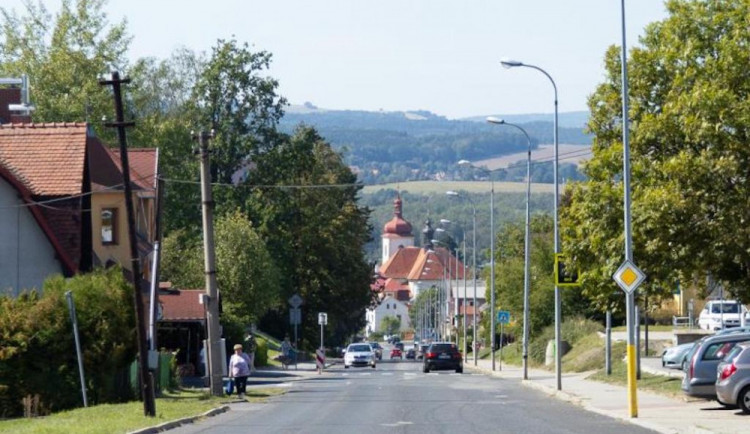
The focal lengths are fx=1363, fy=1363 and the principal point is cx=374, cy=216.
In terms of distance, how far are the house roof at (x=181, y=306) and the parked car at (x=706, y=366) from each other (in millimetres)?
26619

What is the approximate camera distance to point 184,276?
66.6 metres

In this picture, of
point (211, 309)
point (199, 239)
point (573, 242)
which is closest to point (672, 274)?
point (573, 242)

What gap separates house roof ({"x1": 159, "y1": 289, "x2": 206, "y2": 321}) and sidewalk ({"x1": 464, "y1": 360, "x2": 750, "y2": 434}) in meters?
14.6

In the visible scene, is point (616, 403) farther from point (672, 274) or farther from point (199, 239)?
point (199, 239)

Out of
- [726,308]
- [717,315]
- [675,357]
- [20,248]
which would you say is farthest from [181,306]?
[726,308]

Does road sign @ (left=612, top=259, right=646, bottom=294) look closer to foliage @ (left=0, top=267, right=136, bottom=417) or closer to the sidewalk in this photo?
the sidewalk

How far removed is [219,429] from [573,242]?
1516 cm

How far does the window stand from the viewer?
4909 cm

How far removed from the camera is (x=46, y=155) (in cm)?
4447

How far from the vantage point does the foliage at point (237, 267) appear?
6675 cm

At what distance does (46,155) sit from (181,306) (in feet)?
42.2

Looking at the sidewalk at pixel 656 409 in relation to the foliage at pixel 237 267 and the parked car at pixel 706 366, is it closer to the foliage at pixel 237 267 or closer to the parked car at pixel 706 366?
the parked car at pixel 706 366

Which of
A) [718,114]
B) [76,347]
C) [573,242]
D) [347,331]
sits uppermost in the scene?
[718,114]

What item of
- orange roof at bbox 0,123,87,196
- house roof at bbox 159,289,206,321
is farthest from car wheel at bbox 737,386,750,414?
house roof at bbox 159,289,206,321
